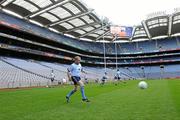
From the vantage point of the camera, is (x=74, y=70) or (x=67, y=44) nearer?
(x=74, y=70)

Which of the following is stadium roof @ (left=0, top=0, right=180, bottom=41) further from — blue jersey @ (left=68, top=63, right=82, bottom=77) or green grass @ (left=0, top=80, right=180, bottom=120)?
green grass @ (left=0, top=80, right=180, bottom=120)

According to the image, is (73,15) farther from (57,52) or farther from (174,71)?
(174,71)

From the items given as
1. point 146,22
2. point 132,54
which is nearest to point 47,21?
point 146,22

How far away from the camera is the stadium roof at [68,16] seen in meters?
41.6

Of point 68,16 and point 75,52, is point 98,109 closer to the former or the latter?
point 68,16

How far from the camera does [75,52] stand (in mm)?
71562

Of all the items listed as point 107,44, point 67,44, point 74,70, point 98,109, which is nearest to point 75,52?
point 67,44

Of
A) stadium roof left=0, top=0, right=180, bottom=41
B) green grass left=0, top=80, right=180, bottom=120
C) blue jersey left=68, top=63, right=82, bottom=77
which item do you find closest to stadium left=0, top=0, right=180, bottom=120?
stadium roof left=0, top=0, right=180, bottom=41

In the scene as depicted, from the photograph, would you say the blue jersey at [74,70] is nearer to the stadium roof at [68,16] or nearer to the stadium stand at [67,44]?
the stadium stand at [67,44]

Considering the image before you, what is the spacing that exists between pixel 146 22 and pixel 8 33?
32.6 meters

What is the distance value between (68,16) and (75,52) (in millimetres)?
23854

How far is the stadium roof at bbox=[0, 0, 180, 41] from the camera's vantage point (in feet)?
136

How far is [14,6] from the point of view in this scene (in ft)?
141

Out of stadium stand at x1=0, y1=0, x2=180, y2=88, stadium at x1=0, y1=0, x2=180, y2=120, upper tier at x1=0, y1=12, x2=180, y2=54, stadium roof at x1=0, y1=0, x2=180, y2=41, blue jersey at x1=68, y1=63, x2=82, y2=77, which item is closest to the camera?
blue jersey at x1=68, y1=63, x2=82, y2=77
